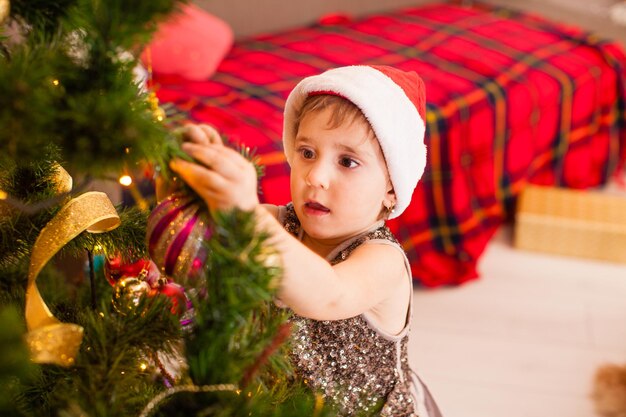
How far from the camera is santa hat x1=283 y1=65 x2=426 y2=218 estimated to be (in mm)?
834

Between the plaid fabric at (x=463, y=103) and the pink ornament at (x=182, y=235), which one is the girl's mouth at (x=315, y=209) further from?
the plaid fabric at (x=463, y=103)

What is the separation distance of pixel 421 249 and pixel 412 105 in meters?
1.24

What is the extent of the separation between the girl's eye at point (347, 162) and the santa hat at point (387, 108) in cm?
4

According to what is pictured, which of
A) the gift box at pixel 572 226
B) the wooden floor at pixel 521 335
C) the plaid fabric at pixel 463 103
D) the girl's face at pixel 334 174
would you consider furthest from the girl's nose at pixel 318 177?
the gift box at pixel 572 226

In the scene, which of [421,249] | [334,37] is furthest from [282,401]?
[334,37]

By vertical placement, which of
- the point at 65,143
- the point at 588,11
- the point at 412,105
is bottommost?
the point at 588,11

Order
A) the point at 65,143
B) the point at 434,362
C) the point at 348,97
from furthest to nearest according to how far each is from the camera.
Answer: the point at 434,362, the point at 348,97, the point at 65,143

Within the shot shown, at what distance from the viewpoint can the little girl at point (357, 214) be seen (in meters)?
0.83

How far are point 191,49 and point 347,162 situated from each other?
4.25 feet

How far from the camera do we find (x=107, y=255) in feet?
2.57

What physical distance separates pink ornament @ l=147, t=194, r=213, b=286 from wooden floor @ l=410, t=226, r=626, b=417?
3.76 feet

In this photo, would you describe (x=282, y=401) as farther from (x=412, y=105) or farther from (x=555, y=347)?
(x=555, y=347)

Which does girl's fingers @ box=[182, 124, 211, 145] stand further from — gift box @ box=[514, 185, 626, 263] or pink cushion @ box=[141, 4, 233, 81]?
gift box @ box=[514, 185, 626, 263]

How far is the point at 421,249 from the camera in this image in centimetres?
210
